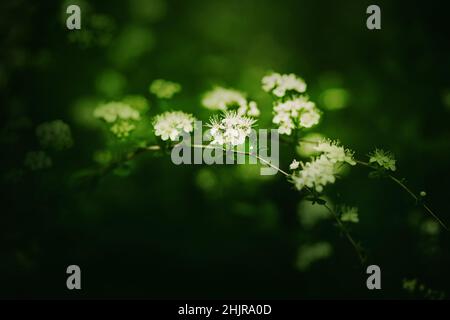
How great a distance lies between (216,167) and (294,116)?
0.72 meters

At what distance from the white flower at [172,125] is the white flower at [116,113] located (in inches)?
4.8

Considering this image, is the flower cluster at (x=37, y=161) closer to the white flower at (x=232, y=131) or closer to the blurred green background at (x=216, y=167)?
the blurred green background at (x=216, y=167)

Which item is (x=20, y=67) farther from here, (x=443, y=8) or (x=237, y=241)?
(x=443, y=8)

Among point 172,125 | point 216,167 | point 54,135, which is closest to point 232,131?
point 172,125

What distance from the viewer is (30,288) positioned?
5.09 feet

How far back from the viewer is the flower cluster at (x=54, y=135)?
1310 millimetres

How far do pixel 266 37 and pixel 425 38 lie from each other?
776 mm

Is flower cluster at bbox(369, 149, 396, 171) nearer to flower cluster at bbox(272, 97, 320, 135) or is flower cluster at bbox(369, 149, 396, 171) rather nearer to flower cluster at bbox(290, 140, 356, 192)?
flower cluster at bbox(290, 140, 356, 192)

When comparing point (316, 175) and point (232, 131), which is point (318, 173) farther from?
point (232, 131)

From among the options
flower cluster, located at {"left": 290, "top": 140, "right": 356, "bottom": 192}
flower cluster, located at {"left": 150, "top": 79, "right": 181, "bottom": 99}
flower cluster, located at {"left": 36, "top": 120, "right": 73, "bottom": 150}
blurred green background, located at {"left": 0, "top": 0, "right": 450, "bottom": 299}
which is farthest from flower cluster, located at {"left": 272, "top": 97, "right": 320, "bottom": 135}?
flower cluster, located at {"left": 36, "top": 120, "right": 73, "bottom": 150}

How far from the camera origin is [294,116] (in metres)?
1.17

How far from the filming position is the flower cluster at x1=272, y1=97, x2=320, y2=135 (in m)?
1.18

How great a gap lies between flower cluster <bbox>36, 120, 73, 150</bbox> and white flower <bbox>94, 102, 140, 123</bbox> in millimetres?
126
